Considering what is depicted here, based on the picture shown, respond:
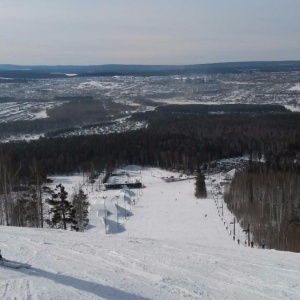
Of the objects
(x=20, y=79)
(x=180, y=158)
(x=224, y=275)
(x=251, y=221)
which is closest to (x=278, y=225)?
(x=251, y=221)

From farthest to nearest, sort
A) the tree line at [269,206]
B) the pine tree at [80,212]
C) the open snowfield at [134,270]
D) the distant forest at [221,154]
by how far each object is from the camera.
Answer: the distant forest at [221,154], the pine tree at [80,212], the tree line at [269,206], the open snowfield at [134,270]

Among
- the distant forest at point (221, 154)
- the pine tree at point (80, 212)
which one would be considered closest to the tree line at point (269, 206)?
the distant forest at point (221, 154)

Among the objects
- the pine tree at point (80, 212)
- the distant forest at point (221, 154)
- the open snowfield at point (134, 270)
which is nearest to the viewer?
the open snowfield at point (134, 270)

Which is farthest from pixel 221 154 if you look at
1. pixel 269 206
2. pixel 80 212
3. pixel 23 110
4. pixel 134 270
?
pixel 23 110

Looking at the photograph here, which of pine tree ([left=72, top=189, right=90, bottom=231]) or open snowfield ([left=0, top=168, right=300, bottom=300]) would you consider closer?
open snowfield ([left=0, top=168, right=300, bottom=300])

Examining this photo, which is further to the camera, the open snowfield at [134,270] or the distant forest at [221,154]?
the distant forest at [221,154]

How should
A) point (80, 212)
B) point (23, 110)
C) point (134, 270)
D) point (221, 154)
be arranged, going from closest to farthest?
point (134, 270)
point (80, 212)
point (221, 154)
point (23, 110)

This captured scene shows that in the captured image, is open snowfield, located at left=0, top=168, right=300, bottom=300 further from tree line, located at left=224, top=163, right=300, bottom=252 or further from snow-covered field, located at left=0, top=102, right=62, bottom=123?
snow-covered field, located at left=0, top=102, right=62, bottom=123

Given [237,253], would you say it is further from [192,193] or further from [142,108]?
[142,108]

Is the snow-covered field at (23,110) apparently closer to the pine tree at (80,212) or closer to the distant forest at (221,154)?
the distant forest at (221,154)

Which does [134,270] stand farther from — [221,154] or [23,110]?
[23,110]

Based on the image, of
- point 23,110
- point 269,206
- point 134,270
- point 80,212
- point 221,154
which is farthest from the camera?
point 23,110

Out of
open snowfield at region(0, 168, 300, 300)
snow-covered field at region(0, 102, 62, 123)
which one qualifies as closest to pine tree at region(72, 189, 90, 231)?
open snowfield at region(0, 168, 300, 300)
